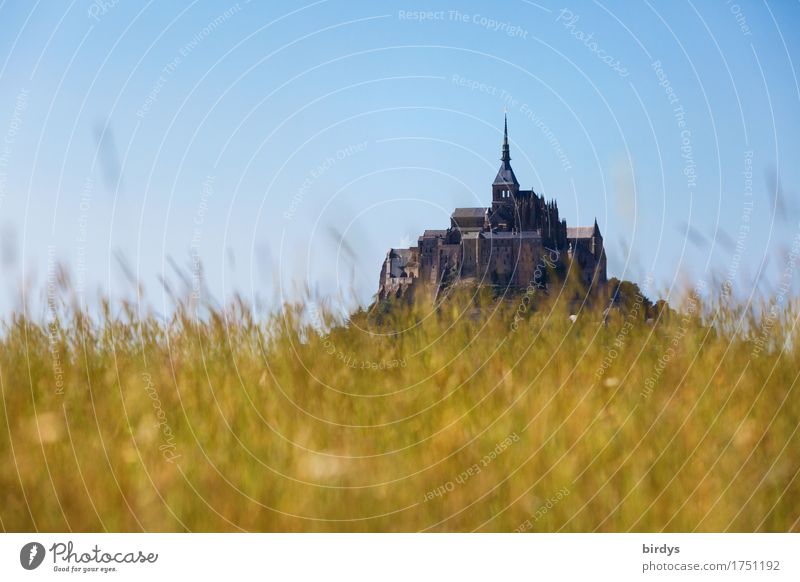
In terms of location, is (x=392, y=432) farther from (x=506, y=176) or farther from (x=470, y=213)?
(x=506, y=176)

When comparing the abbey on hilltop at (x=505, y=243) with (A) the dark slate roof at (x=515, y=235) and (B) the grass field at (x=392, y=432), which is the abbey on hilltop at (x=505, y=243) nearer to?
(A) the dark slate roof at (x=515, y=235)

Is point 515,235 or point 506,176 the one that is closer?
point 515,235

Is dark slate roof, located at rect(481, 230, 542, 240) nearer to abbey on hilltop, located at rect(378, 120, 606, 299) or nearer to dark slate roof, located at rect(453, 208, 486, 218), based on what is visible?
abbey on hilltop, located at rect(378, 120, 606, 299)

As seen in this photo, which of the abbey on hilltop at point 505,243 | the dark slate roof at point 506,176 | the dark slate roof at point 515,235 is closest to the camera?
the abbey on hilltop at point 505,243

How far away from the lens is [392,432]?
14.8 feet

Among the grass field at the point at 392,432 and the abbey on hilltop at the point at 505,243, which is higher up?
the abbey on hilltop at the point at 505,243
